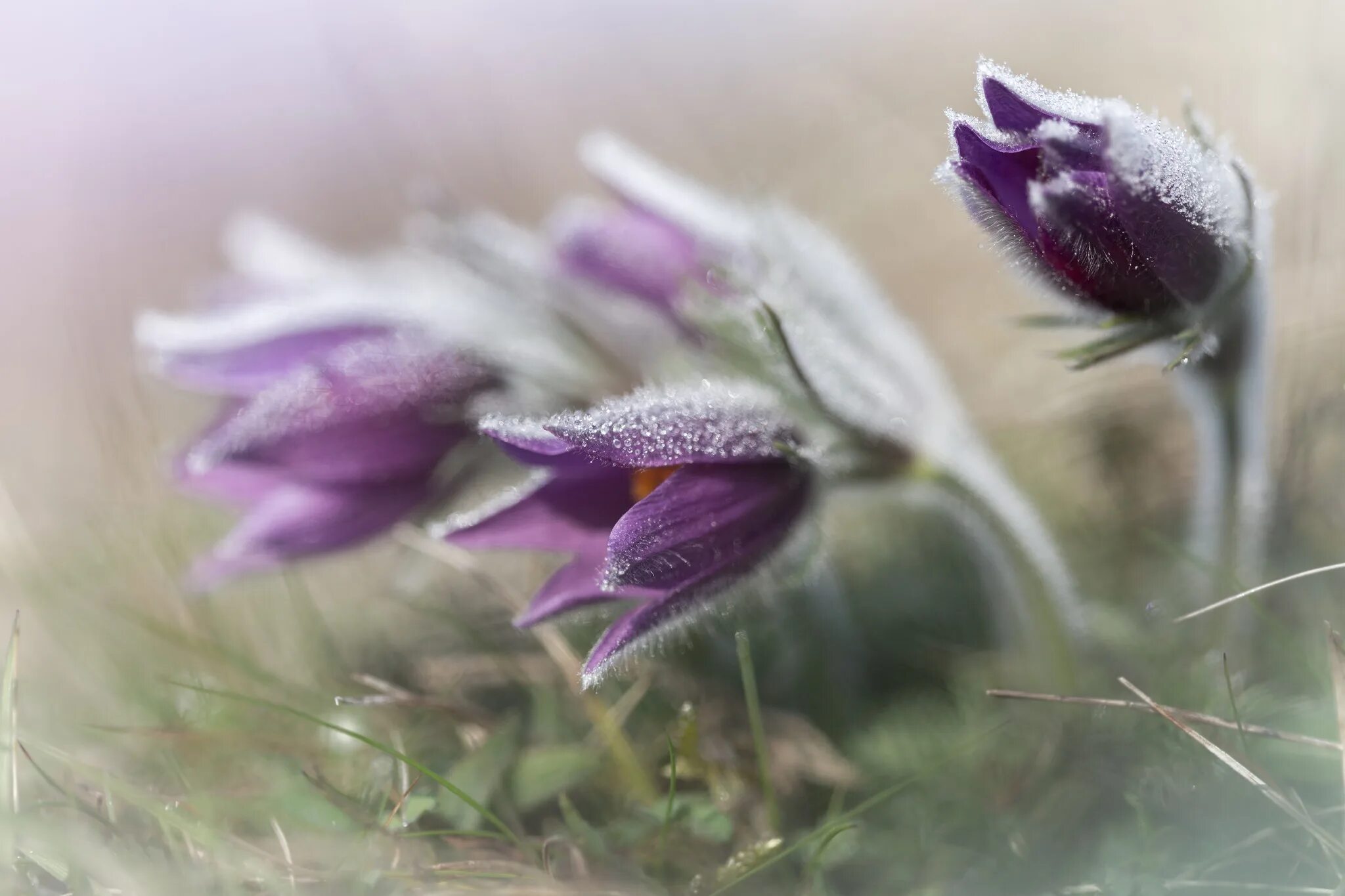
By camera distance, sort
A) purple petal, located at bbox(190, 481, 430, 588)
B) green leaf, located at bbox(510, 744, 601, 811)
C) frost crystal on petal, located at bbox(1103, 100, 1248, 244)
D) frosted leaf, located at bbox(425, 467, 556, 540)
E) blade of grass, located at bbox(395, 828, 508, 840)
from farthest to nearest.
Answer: purple petal, located at bbox(190, 481, 430, 588)
green leaf, located at bbox(510, 744, 601, 811)
frosted leaf, located at bbox(425, 467, 556, 540)
blade of grass, located at bbox(395, 828, 508, 840)
frost crystal on petal, located at bbox(1103, 100, 1248, 244)

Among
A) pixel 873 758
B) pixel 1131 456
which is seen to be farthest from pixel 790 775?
pixel 1131 456

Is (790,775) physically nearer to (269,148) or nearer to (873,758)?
(873,758)

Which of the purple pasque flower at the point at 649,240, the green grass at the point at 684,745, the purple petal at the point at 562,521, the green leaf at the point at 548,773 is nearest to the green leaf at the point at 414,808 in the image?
the green grass at the point at 684,745

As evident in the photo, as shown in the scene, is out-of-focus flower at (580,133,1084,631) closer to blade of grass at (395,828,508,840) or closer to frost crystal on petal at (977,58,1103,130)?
frost crystal on petal at (977,58,1103,130)

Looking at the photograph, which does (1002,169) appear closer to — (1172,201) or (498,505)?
(1172,201)

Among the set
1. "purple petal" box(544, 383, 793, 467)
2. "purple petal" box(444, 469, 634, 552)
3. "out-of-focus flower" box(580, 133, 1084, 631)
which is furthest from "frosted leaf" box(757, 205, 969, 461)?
"purple petal" box(444, 469, 634, 552)

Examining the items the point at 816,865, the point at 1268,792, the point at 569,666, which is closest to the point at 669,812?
the point at 816,865

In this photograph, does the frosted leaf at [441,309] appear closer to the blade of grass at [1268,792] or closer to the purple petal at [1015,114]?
the purple petal at [1015,114]

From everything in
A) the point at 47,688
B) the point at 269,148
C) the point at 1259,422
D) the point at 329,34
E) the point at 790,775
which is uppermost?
the point at 329,34
